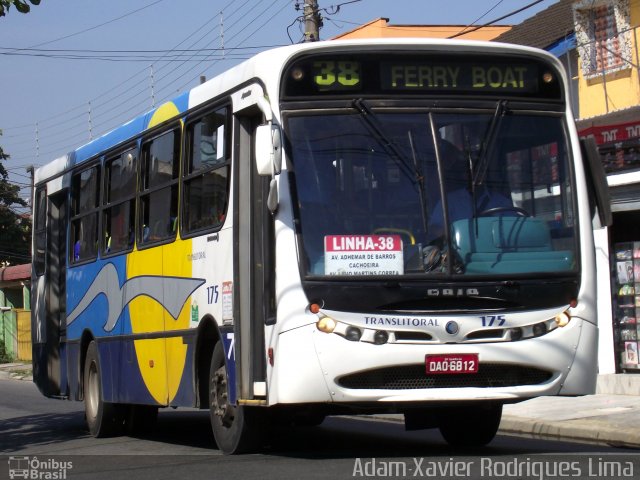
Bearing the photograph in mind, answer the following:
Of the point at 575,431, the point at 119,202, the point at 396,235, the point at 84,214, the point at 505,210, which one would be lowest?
the point at 575,431

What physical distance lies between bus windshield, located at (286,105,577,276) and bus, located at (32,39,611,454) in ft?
0.04

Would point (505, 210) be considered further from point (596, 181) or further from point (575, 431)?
point (575, 431)

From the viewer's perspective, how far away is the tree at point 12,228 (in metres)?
53.2

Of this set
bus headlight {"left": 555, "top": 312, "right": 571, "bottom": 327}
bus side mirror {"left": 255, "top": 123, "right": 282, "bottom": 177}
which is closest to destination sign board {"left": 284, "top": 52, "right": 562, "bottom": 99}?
bus side mirror {"left": 255, "top": 123, "right": 282, "bottom": 177}

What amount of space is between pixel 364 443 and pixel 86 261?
15.4ft

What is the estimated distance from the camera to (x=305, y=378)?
29.5 feet

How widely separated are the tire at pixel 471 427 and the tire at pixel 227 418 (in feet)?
5.85

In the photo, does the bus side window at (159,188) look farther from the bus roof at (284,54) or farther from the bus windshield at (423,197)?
the bus windshield at (423,197)

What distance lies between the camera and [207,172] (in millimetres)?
10953

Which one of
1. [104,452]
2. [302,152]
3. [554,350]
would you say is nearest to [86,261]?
[104,452]

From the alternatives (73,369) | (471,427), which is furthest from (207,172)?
(73,369)

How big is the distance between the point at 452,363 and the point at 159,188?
4326 millimetres

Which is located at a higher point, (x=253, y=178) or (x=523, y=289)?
(x=253, y=178)

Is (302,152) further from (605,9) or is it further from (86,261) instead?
(605,9)
